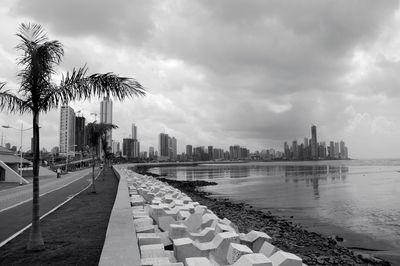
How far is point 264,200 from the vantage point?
27.8 m

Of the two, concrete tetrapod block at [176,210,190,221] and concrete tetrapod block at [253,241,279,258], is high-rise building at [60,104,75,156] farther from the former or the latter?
concrete tetrapod block at [253,241,279,258]

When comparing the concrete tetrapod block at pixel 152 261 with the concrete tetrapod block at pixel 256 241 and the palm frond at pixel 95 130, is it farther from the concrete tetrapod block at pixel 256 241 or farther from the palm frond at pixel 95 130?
the palm frond at pixel 95 130

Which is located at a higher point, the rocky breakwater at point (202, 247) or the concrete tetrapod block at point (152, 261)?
the concrete tetrapod block at point (152, 261)

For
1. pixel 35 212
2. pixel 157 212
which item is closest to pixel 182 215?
pixel 157 212

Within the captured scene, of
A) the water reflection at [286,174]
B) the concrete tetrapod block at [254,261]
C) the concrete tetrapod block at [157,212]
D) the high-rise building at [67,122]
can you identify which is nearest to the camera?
the concrete tetrapod block at [254,261]

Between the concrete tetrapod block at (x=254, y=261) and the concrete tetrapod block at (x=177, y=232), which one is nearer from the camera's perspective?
the concrete tetrapod block at (x=254, y=261)

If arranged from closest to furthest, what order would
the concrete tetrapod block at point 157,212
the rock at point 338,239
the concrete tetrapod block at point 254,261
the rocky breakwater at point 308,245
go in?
the concrete tetrapod block at point 254,261 → the rocky breakwater at point 308,245 → the concrete tetrapod block at point 157,212 → the rock at point 338,239

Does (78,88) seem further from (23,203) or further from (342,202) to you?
(342,202)

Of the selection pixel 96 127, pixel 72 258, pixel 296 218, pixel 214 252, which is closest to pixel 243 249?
pixel 214 252

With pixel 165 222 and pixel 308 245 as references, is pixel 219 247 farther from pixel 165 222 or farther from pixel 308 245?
pixel 308 245

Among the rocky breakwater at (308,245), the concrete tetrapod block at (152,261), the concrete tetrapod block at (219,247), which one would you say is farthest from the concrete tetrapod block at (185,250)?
the rocky breakwater at (308,245)

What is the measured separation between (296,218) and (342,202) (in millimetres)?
8066

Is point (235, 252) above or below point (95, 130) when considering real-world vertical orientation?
below

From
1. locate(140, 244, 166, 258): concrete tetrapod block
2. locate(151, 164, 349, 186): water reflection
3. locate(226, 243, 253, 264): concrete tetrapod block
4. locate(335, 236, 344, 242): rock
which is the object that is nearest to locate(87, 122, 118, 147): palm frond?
locate(335, 236, 344, 242): rock
